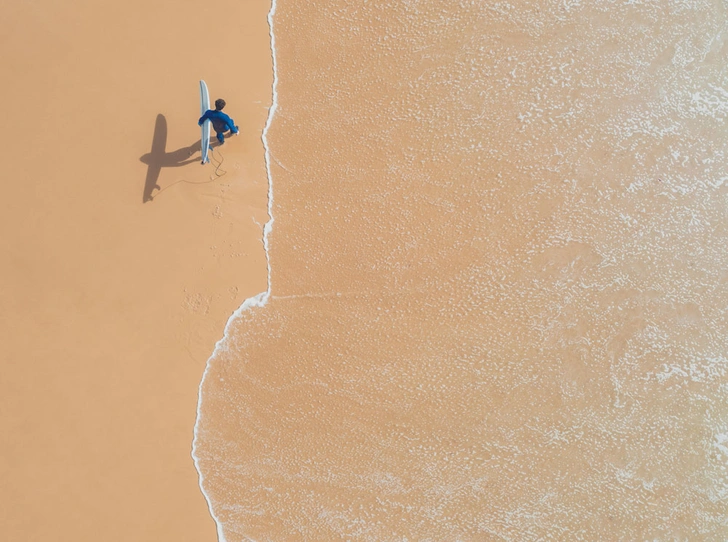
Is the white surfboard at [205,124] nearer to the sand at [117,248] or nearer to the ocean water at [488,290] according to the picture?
the sand at [117,248]

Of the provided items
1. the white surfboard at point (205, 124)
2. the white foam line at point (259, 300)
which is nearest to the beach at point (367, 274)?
the white foam line at point (259, 300)

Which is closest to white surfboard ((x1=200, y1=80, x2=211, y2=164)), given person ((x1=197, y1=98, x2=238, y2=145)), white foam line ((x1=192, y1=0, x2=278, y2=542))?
person ((x1=197, y1=98, x2=238, y2=145))

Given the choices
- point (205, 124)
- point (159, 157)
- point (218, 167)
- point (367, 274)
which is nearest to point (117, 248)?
point (159, 157)

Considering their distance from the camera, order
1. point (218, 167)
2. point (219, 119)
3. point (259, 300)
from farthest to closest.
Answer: point (218, 167)
point (259, 300)
point (219, 119)

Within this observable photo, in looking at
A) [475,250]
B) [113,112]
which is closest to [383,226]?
[475,250]

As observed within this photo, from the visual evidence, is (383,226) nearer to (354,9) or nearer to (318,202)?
(318,202)

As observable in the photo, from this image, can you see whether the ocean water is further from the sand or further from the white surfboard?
the white surfboard

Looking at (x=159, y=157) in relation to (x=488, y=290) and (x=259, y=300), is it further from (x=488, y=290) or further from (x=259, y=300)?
(x=488, y=290)
